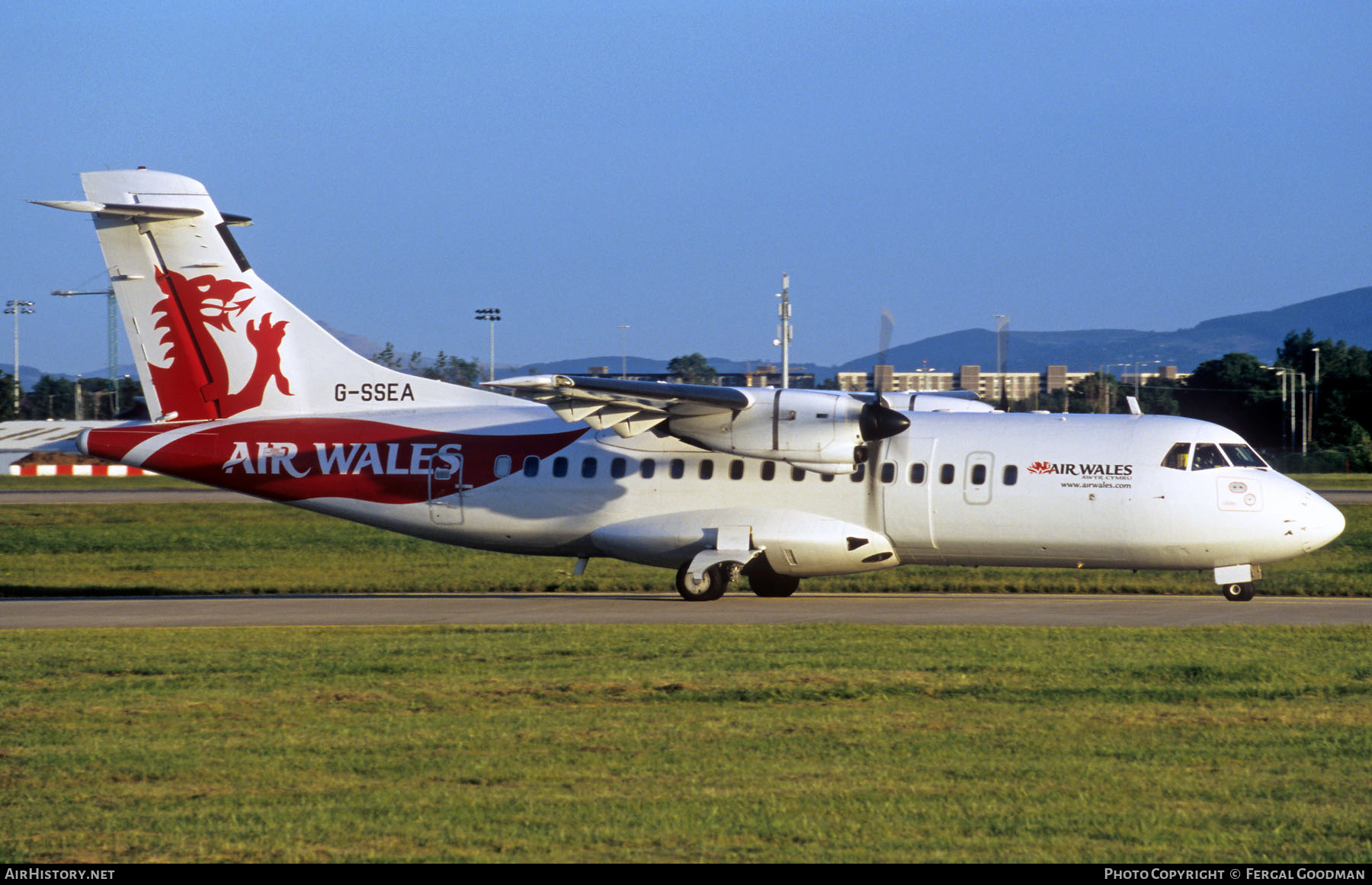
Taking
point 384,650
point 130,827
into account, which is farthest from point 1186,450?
point 130,827

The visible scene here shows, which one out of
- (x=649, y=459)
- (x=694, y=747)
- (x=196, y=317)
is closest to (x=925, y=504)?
(x=649, y=459)

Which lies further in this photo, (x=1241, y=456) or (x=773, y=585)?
(x=773, y=585)

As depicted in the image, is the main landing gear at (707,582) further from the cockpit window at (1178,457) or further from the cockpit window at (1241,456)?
the cockpit window at (1241,456)

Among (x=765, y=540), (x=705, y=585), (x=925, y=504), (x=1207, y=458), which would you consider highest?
(x=1207, y=458)

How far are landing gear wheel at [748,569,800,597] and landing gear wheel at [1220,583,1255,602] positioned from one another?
6692 mm

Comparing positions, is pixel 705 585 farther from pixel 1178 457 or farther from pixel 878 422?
pixel 1178 457

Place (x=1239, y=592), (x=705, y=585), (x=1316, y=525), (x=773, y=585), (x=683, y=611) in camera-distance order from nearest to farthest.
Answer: (x=1316, y=525) → (x=683, y=611) → (x=1239, y=592) → (x=705, y=585) → (x=773, y=585)

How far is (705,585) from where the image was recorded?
2089cm

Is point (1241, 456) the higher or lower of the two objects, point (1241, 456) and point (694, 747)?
the higher

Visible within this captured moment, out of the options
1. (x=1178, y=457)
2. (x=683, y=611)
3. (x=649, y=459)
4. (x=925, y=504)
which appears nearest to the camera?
(x=683, y=611)

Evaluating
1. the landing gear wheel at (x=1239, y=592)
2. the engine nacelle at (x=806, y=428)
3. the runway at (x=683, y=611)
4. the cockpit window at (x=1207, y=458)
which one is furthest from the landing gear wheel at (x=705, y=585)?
the landing gear wheel at (x=1239, y=592)

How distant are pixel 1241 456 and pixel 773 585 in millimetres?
7468

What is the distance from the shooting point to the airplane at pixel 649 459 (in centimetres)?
1981

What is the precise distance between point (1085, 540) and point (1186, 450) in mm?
1990
